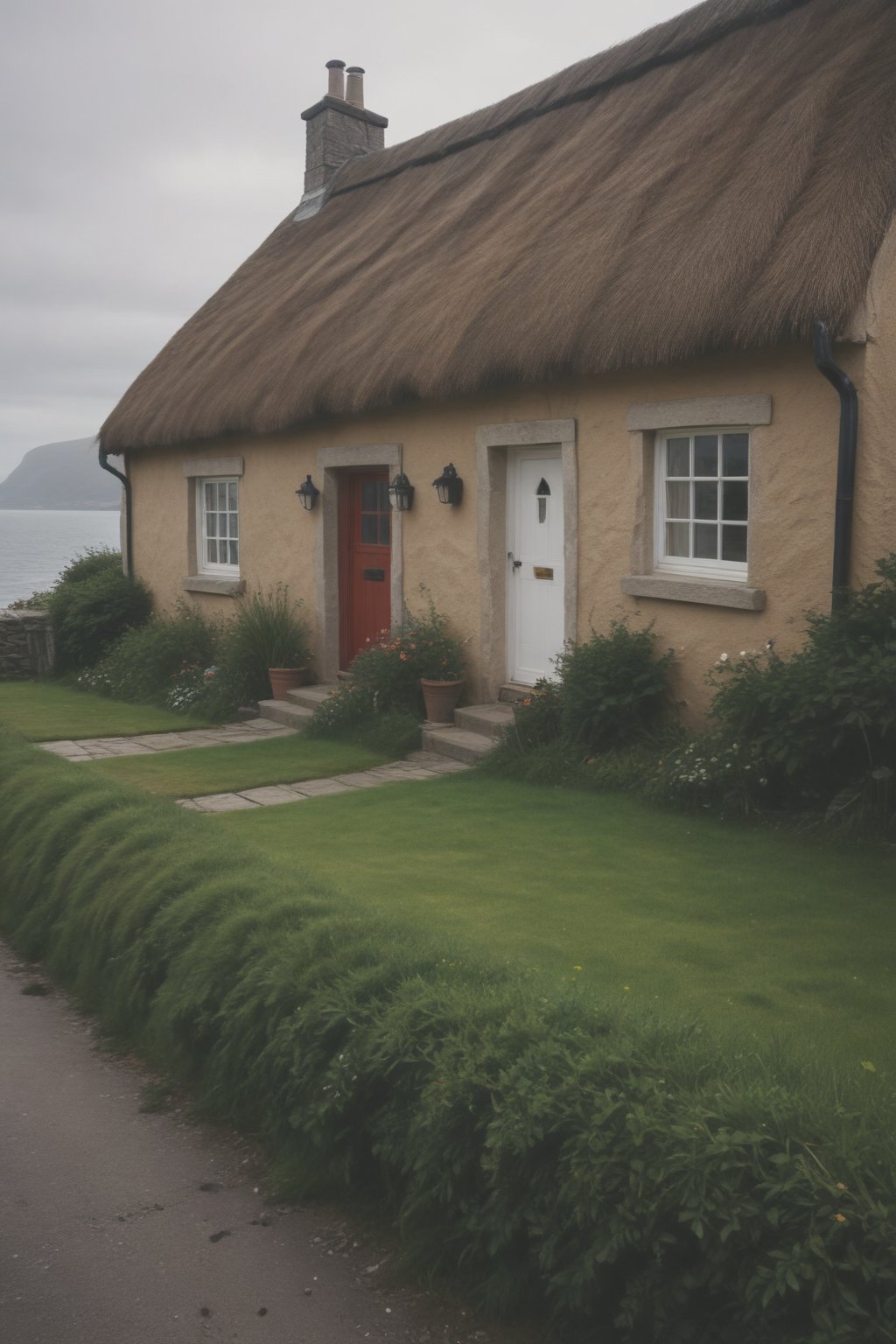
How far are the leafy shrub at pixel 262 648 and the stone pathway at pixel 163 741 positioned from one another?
837mm

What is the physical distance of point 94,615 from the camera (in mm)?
14930

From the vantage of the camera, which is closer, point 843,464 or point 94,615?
point 843,464

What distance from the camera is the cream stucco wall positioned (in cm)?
689

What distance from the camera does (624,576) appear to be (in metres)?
8.43

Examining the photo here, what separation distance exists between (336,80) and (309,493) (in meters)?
7.36

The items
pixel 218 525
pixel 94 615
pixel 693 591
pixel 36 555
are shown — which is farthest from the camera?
pixel 36 555

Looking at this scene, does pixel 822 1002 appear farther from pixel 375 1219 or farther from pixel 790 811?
pixel 790 811

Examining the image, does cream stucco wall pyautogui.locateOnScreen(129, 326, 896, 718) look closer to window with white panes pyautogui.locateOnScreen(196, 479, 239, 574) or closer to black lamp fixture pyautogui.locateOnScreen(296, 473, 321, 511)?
black lamp fixture pyautogui.locateOnScreen(296, 473, 321, 511)

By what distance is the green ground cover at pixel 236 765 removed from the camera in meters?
8.35

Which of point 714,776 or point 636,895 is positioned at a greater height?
point 714,776

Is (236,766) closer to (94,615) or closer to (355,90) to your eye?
(94,615)

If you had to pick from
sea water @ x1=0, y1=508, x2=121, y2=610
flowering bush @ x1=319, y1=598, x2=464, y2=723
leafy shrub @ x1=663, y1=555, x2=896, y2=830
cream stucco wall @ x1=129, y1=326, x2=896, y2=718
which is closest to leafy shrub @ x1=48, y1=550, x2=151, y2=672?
sea water @ x1=0, y1=508, x2=121, y2=610

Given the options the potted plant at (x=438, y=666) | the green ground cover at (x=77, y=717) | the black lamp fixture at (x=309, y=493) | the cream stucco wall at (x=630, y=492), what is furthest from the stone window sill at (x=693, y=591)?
the green ground cover at (x=77, y=717)

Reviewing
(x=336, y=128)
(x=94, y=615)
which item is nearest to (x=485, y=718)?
(x=94, y=615)
